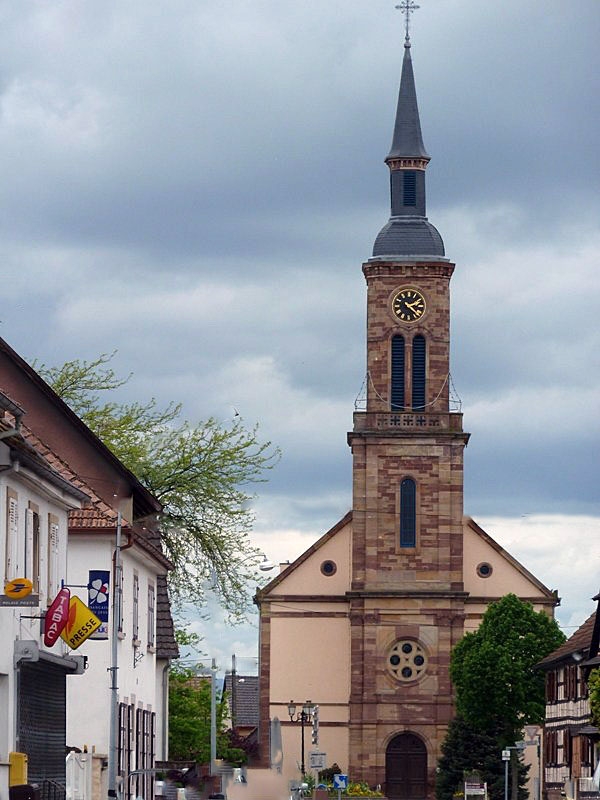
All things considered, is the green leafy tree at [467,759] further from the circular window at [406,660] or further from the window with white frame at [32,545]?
the window with white frame at [32,545]

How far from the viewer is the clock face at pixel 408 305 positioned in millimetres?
99250

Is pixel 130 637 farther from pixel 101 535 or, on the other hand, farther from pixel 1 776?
pixel 1 776

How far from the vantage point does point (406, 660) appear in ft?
315

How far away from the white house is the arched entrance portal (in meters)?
63.1

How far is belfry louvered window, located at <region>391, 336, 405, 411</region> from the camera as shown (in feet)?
322

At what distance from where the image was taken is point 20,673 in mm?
29156

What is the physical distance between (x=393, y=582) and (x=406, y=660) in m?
3.65

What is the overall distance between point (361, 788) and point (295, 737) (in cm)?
1371

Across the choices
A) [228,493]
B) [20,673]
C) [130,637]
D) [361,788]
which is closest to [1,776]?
[20,673]

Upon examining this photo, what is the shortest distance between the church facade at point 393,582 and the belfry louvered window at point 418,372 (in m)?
0.05

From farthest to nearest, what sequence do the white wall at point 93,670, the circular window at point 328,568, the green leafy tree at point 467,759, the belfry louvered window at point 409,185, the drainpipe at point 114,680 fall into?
1. the belfry louvered window at point 409,185
2. the circular window at point 328,568
3. the green leafy tree at point 467,759
4. the white wall at point 93,670
5. the drainpipe at point 114,680

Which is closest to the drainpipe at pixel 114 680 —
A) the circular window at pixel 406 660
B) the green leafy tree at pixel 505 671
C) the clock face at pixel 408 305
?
the green leafy tree at pixel 505 671

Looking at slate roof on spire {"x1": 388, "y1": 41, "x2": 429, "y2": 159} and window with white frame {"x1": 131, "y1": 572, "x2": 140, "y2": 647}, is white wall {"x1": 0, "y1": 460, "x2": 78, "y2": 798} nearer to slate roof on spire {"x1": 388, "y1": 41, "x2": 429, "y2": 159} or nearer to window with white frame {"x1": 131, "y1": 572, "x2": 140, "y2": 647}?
window with white frame {"x1": 131, "y1": 572, "x2": 140, "y2": 647}

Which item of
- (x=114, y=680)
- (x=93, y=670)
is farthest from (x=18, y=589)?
(x=93, y=670)
